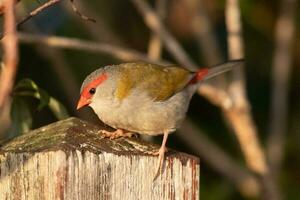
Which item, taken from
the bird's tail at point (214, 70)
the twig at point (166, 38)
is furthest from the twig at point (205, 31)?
the bird's tail at point (214, 70)

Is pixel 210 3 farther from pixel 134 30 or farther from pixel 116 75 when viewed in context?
pixel 116 75

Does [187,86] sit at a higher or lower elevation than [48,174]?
higher


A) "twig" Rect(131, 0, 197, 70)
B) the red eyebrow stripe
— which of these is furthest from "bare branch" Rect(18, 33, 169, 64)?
the red eyebrow stripe

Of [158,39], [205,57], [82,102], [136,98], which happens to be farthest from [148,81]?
[205,57]

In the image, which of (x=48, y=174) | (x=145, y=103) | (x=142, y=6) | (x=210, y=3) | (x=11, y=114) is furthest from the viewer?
(x=210, y=3)

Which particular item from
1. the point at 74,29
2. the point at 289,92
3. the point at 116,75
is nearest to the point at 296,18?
the point at 289,92

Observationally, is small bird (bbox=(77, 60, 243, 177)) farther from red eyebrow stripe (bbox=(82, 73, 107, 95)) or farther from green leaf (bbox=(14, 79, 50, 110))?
green leaf (bbox=(14, 79, 50, 110))
